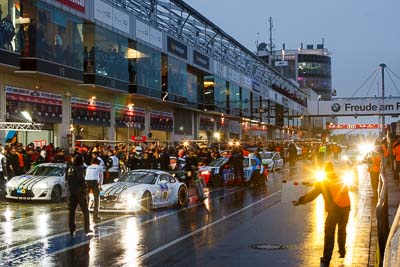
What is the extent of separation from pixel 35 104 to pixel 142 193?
15.1 metres

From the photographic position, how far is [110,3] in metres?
34.6

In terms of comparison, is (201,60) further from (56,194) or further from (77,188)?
(77,188)

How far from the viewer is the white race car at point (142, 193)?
629 inches

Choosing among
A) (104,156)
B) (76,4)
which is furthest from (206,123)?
(104,156)

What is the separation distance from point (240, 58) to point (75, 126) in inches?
1549

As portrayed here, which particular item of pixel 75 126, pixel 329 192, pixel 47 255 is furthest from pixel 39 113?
pixel 329 192

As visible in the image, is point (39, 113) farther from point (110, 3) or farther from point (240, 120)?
point (240, 120)

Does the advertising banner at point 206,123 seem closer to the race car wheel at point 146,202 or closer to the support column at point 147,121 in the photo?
the support column at point 147,121

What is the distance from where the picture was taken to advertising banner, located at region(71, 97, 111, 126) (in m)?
33.7

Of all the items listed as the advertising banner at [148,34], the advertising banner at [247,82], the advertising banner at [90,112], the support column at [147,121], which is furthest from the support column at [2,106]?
the advertising banner at [247,82]

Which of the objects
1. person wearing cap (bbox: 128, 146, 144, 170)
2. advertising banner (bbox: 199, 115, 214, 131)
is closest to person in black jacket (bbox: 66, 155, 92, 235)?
person wearing cap (bbox: 128, 146, 144, 170)

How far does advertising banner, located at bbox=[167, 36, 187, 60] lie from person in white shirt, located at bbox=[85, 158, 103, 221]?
3009 cm

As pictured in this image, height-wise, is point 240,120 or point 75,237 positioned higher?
point 240,120

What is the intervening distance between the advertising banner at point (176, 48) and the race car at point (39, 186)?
25.6 meters
